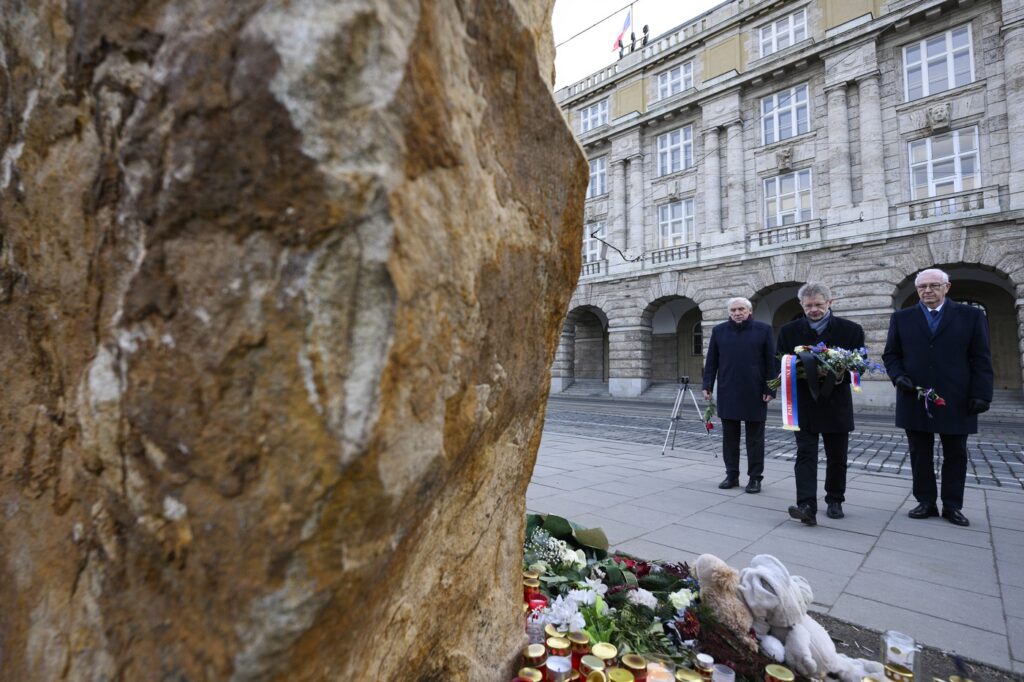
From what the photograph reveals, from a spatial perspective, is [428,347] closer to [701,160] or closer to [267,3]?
[267,3]

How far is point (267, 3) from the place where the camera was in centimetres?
74

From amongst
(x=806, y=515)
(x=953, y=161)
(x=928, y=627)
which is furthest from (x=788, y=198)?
(x=928, y=627)

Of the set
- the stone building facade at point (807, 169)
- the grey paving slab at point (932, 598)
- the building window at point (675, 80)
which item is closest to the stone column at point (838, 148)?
the stone building facade at point (807, 169)

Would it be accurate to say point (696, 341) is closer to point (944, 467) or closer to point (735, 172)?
point (735, 172)

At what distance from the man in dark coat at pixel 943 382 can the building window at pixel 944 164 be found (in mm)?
12136

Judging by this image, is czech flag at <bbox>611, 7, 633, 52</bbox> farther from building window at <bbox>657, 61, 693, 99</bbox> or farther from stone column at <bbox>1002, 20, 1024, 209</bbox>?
stone column at <bbox>1002, 20, 1024, 209</bbox>

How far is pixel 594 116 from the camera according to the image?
2077cm

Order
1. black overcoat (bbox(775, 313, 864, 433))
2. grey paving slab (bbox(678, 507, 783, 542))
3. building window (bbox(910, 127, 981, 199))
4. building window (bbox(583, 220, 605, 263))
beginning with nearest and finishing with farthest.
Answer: grey paving slab (bbox(678, 507, 783, 542)) → black overcoat (bbox(775, 313, 864, 433)) → building window (bbox(910, 127, 981, 199)) → building window (bbox(583, 220, 605, 263))

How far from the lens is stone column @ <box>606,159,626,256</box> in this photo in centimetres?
1867

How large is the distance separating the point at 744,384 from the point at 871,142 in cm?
1283

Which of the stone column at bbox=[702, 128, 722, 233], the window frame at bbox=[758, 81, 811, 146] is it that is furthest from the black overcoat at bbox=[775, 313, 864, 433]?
the window frame at bbox=[758, 81, 811, 146]

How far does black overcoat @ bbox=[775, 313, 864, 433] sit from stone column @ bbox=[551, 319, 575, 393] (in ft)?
53.0

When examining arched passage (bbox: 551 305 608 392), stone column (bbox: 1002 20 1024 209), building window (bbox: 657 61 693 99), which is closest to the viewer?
stone column (bbox: 1002 20 1024 209)

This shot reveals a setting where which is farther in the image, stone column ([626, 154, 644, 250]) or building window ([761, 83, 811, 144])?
stone column ([626, 154, 644, 250])
